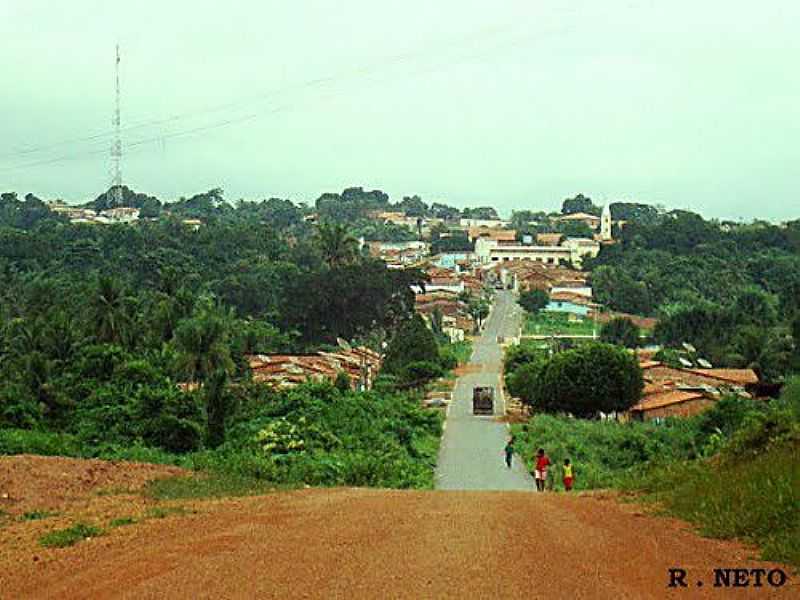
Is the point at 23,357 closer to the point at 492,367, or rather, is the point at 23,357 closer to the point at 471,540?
the point at 471,540

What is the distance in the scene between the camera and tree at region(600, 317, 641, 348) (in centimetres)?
7500

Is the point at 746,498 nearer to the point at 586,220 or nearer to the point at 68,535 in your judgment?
the point at 68,535

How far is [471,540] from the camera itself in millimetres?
9844

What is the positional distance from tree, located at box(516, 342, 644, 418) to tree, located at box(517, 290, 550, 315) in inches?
→ 1856

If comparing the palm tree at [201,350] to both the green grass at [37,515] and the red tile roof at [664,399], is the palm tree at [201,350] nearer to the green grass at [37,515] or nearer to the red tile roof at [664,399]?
the red tile roof at [664,399]

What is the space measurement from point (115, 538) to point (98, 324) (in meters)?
38.2

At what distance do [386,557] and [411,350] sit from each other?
168 ft

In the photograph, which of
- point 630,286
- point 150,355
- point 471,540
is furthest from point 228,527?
point 630,286

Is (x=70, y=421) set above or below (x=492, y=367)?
above

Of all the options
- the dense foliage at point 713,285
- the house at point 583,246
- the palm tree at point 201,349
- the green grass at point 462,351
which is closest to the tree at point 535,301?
the dense foliage at point 713,285

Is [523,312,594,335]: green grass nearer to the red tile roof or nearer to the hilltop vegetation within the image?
the hilltop vegetation

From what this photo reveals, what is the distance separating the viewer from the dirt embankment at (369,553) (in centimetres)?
794

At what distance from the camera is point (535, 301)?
95.2 meters

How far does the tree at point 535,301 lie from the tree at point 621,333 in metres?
17.3
